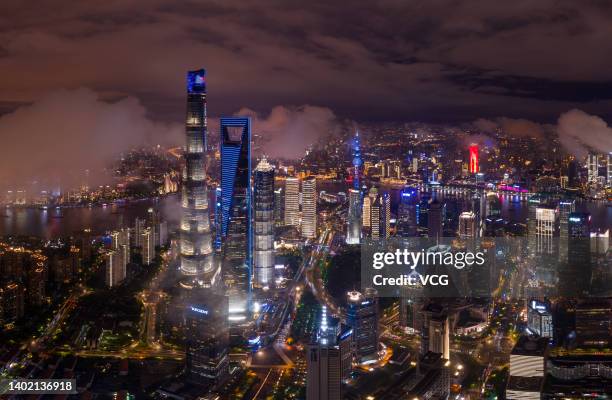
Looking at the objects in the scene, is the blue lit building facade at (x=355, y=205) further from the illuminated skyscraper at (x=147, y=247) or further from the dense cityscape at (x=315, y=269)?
the illuminated skyscraper at (x=147, y=247)

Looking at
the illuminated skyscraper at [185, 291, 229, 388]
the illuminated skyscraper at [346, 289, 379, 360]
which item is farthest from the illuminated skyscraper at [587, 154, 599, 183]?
the illuminated skyscraper at [185, 291, 229, 388]

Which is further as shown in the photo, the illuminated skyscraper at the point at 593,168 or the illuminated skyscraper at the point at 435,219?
the illuminated skyscraper at the point at 593,168

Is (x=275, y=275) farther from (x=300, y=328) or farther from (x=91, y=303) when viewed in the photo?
(x=91, y=303)

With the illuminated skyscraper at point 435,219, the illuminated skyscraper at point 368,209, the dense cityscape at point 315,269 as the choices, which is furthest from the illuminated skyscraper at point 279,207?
the illuminated skyscraper at point 435,219

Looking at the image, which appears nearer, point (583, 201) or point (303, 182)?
point (583, 201)

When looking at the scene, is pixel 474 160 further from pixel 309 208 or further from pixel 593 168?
pixel 309 208

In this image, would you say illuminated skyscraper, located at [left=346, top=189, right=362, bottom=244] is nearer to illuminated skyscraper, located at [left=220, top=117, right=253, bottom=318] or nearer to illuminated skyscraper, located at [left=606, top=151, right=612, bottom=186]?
illuminated skyscraper, located at [left=220, top=117, right=253, bottom=318]

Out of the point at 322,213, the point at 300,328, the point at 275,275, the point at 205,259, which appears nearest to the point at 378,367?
the point at 300,328

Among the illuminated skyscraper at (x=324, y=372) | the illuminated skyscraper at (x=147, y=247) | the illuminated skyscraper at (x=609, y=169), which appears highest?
the illuminated skyscraper at (x=609, y=169)
